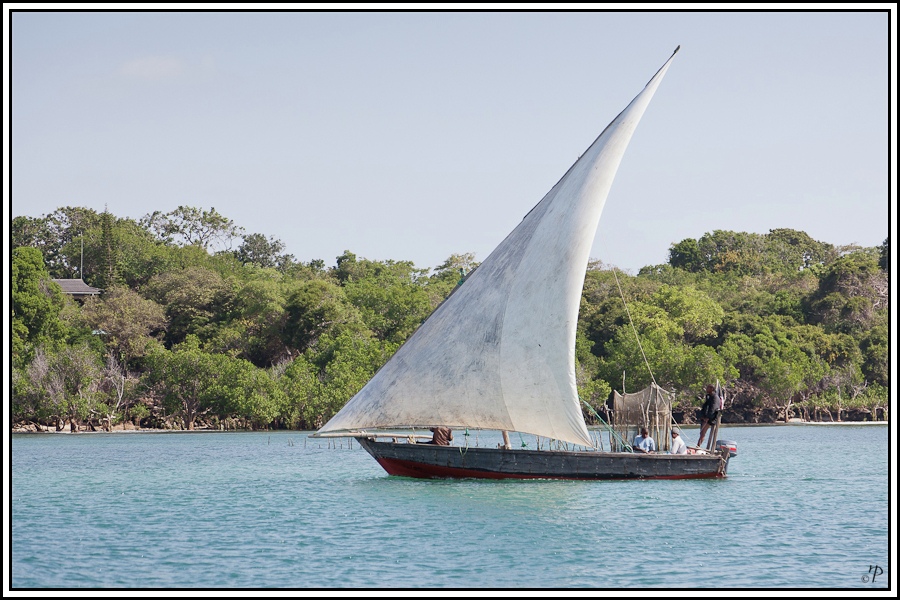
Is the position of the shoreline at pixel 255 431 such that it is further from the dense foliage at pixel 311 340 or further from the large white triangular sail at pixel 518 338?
the large white triangular sail at pixel 518 338

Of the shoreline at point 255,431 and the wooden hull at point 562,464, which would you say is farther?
the shoreline at point 255,431

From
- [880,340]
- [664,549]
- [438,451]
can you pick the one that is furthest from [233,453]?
[880,340]

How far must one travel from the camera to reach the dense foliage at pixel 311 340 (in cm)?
5497

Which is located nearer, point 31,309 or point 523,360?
point 523,360

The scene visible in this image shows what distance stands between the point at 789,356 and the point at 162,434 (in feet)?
114

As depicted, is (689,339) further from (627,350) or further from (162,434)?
(162,434)

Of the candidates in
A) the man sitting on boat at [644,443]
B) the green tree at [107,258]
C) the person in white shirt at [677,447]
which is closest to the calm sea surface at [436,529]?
the person in white shirt at [677,447]

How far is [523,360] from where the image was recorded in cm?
2438

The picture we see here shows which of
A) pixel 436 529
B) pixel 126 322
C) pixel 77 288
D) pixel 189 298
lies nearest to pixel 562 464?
pixel 436 529

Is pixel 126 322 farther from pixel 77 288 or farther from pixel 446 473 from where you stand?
pixel 446 473

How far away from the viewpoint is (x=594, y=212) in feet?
78.7

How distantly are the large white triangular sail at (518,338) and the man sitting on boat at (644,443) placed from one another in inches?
67.0

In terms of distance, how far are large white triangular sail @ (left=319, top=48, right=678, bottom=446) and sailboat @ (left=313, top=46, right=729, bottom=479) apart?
23 millimetres

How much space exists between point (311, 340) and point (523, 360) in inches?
A: 1513
